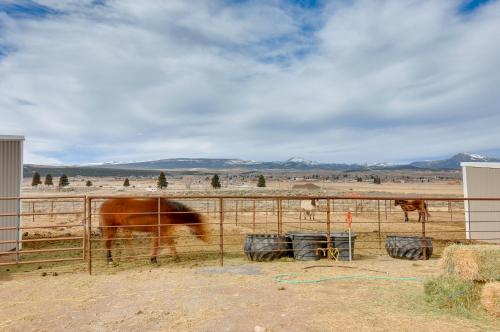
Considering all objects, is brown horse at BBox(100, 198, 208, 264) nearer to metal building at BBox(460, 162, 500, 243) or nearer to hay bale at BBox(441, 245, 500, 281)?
hay bale at BBox(441, 245, 500, 281)

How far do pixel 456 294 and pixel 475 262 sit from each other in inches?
20.5

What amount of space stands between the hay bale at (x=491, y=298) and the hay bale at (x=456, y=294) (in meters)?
0.14

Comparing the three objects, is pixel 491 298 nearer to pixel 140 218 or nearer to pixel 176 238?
pixel 140 218

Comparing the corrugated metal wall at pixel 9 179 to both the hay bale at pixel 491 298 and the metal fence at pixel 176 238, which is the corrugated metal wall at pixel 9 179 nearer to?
the metal fence at pixel 176 238

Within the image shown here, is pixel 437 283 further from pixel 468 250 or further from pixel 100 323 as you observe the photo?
pixel 100 323

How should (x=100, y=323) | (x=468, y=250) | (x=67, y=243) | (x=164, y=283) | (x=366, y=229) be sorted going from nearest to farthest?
(x=100, y=323) < (x=468, y=250) < (x=164, y=283) < (x=67, y=243) < (x=366, y=229)

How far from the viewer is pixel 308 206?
21.3m

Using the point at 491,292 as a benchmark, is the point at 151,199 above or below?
above

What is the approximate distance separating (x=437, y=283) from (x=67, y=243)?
33.1ft

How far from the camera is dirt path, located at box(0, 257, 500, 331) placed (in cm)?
481

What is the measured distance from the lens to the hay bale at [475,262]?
5.36 metres

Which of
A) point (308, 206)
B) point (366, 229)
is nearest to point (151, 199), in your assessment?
point (366, 229)

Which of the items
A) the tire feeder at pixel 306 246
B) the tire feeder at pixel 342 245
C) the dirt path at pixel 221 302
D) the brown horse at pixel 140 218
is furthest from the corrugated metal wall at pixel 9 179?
the tire feeder at pixel 342 245

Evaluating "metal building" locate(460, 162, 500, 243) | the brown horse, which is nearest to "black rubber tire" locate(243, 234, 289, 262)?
the brown horse
